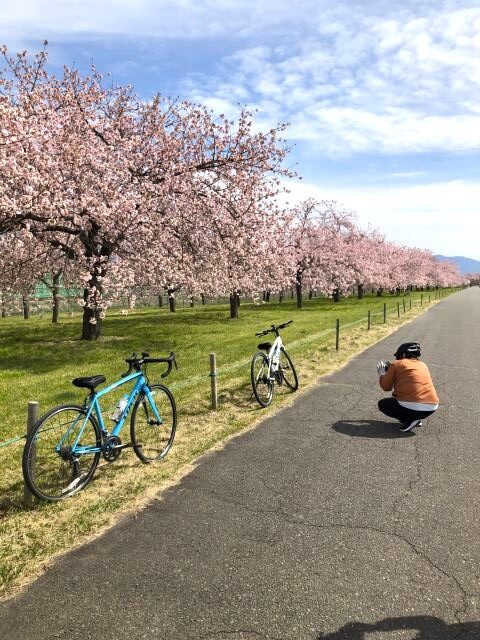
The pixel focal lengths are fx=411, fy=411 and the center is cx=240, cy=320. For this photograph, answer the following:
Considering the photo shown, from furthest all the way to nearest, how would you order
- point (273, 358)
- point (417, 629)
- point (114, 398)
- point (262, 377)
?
point (114, 398) < point (273, 358) < point (262, 377) < point (417, 629)

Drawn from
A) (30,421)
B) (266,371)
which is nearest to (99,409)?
(30,421)

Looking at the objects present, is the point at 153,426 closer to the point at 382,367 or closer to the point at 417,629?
the point at 382,367

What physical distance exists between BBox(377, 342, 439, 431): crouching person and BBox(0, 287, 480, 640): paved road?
1.76 ft

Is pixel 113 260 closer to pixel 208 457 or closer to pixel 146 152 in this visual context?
pixel 146 152

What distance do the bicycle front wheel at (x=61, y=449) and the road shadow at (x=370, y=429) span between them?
3953mm

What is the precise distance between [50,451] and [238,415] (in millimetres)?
3612

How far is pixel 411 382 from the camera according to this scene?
660cm

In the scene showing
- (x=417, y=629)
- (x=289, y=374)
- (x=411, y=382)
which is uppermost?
(x=411, y=382)

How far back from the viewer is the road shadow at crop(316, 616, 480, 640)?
9.07 ft

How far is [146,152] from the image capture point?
54.2 feet

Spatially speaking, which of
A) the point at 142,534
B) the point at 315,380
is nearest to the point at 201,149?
the point at 315,380

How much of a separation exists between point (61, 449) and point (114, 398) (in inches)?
192

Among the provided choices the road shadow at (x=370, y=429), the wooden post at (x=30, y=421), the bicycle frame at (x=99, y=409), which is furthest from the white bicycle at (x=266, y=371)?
the wooden post at (x=30, y=421)

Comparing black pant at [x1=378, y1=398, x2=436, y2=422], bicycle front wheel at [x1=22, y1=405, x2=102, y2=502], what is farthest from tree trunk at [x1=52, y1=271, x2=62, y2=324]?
black pant at [x1=378, y1=398, x2=436, y2=422]
